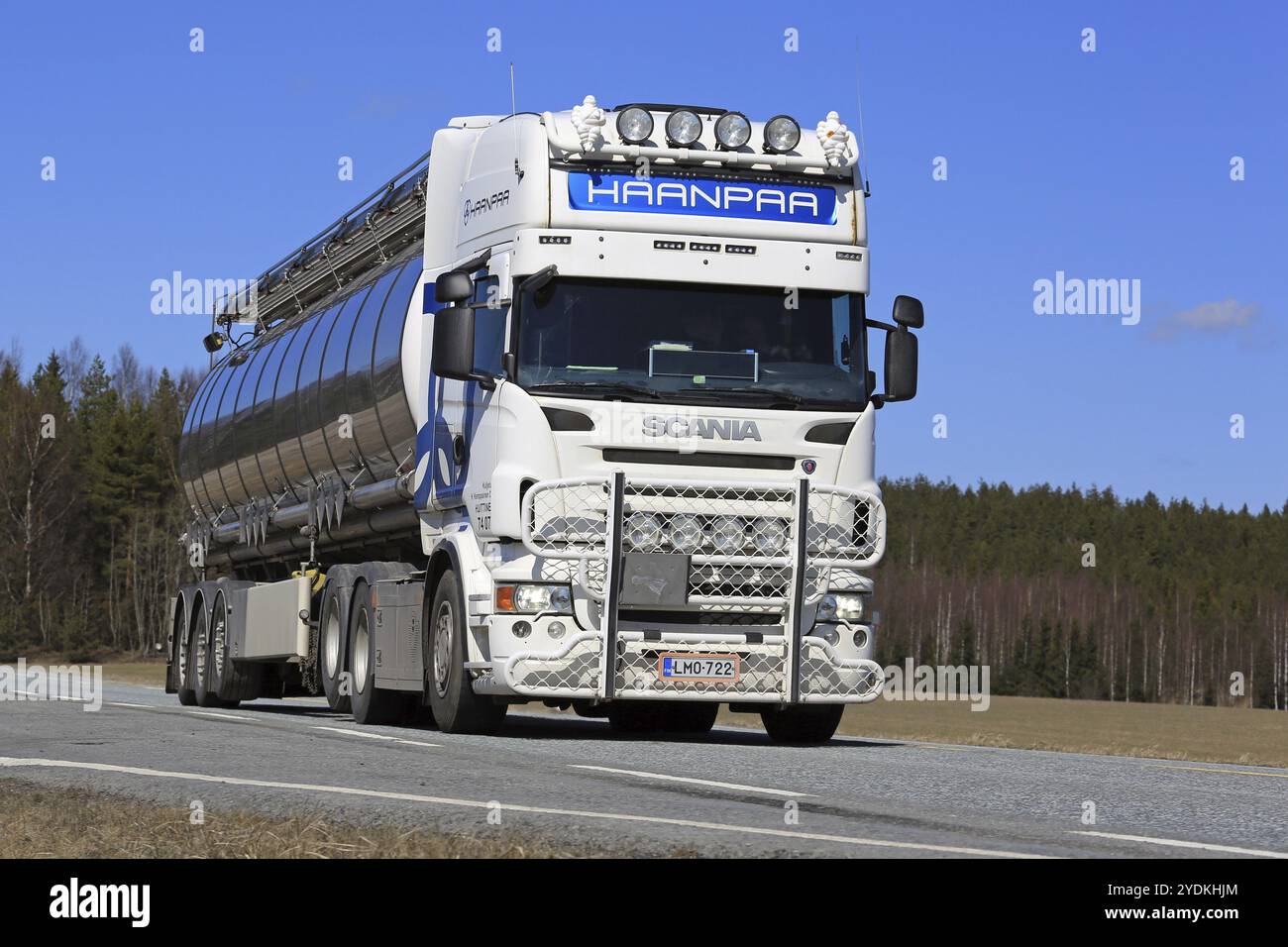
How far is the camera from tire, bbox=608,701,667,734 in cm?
1722

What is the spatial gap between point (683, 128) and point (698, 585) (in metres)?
3.38

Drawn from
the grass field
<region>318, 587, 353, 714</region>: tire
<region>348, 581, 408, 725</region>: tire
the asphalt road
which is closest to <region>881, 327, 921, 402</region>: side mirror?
the asphalt road

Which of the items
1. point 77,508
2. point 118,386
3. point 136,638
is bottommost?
point 136,638

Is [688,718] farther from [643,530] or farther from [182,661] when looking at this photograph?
[182,661]

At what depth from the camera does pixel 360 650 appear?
17.4 m

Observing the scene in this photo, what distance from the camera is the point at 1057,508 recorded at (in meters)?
177

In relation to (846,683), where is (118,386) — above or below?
above

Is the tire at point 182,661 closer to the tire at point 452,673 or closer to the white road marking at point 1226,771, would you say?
the tire at point 452,673

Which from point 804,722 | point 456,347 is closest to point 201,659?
point 804,722

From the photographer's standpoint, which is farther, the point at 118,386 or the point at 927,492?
the point at 927,492

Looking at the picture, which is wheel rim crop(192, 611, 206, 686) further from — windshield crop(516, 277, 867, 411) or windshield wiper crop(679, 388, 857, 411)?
windshield wiper crop(679, 388, 857, 411)

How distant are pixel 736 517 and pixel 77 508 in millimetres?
85999
